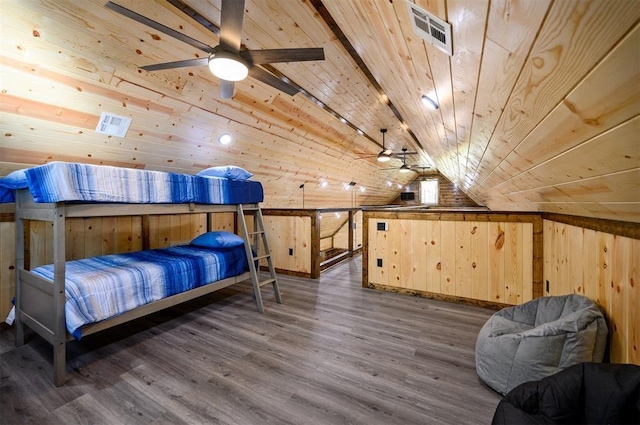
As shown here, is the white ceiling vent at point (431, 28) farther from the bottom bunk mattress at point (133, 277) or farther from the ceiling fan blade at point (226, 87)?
the bottom bunk mattress at point (133, 277)

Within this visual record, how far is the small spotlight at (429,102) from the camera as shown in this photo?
74.0 inches

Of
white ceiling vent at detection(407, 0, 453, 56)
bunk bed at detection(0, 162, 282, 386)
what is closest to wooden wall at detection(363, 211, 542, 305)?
bunk bed at detection(0, 162, 282, 386)

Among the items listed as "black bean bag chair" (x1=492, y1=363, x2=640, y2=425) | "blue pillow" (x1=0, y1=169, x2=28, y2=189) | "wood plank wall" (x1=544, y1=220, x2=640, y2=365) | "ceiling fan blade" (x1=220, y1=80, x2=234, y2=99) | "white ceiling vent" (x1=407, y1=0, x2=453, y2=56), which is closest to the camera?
"white ceiling vent" (x1=407, y1=0, x2=453, y2=56)

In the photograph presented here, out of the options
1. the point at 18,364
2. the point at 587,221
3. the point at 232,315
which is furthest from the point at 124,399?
the point at 587,221

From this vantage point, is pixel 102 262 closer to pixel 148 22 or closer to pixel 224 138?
pixel 224 138

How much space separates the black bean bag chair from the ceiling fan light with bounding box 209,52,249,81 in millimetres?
2158

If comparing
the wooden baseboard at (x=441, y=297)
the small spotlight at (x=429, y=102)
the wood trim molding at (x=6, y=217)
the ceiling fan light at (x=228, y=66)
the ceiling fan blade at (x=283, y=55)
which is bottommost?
the wooden baseboard at (x=441, y=297)

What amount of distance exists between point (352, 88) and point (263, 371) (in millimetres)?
2817

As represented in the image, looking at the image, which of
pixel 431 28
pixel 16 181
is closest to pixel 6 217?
pixel 16 181

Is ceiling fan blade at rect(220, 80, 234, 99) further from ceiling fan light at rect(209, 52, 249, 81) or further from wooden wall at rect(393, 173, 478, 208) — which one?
wooden wall at rect(393, 173, 478, 208)

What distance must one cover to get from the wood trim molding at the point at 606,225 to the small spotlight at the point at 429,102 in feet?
3.93

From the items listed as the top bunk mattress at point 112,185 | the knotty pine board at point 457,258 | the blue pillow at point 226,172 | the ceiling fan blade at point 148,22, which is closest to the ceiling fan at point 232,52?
the ceiling fan blade at point 148,22

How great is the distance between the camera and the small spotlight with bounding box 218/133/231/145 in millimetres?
3256

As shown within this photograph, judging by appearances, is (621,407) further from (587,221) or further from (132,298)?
(132,298)
